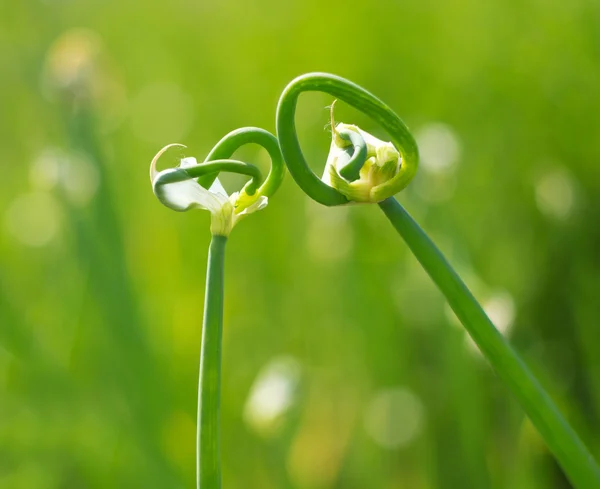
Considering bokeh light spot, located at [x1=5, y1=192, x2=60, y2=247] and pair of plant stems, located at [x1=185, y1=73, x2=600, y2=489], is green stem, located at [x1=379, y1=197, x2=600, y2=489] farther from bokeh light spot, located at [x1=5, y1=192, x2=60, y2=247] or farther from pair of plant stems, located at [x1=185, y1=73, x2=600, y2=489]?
bokeh light spot, located at [x1=5, y1=192, x2=60, y2=247]

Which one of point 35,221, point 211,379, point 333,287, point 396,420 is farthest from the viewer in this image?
point 35,221

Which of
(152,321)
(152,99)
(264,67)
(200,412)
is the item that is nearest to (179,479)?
(152,321)

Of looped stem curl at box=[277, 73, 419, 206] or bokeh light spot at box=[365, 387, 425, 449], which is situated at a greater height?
looped stem curl at box=[277, 73, 419, 206]

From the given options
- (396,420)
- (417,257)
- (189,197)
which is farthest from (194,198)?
(396,420)

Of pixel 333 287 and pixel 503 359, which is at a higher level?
pixel 503 359

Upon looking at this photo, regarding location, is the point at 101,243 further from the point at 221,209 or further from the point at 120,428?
the point at 221,209

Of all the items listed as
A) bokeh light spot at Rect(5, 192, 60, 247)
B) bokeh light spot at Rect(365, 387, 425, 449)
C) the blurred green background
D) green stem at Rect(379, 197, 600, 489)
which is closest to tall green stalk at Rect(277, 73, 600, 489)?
green stem at Rect(379, 197, 600, 489)

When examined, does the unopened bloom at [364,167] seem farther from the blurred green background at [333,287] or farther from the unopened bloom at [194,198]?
the blurred green background at [333,287]

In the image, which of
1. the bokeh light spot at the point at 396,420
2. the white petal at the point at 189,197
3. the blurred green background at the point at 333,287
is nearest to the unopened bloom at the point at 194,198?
the white petal at the point at 189,197

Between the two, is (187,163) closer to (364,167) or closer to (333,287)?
(364,167)
